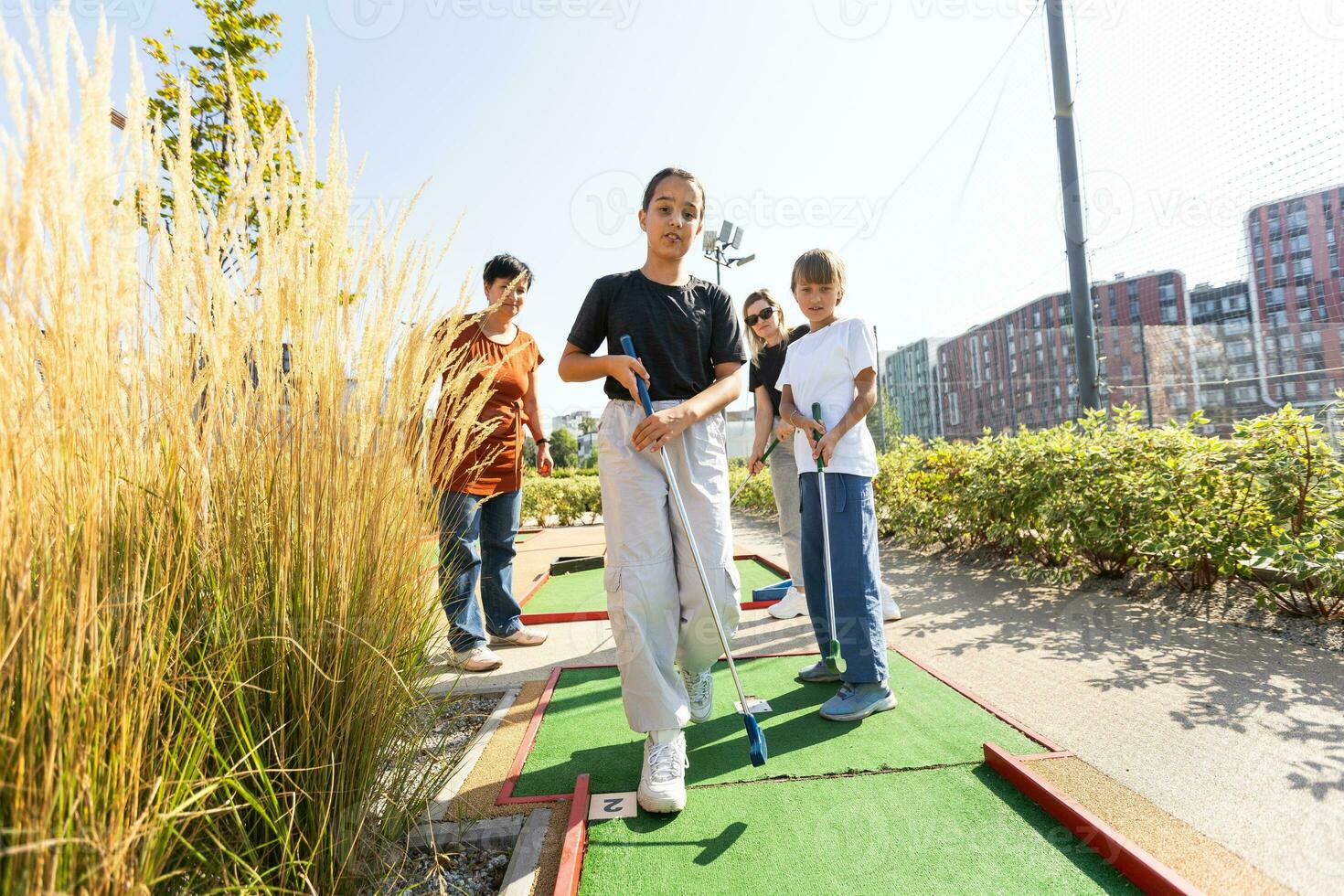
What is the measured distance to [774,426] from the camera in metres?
3.68

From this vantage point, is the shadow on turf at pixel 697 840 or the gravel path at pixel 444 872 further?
the shadow on turf at pixel 697 840

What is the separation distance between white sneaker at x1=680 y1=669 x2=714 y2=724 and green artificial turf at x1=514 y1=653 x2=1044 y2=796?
7 cm

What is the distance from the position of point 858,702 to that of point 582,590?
303 centimetres

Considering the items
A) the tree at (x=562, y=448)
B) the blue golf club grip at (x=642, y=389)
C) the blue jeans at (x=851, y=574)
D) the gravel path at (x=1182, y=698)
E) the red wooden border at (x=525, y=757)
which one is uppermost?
the tree at (x=562, y=448)

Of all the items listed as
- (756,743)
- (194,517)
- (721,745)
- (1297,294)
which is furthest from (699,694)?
(1297,294)

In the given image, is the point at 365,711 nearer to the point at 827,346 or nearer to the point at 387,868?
the point at 387,868

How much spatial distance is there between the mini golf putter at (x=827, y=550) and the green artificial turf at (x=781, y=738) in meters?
0.19

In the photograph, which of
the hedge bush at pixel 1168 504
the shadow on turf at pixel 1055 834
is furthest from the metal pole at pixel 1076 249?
the shadow on turf at pixel 1055 834

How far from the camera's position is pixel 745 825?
1622 mm

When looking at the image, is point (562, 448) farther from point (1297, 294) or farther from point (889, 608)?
point (889, 608)

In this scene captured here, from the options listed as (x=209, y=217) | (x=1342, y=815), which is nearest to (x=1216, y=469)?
(x=1342, y=815)

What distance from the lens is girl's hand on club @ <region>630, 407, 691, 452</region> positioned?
187 cm

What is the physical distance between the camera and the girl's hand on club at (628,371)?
6.25 ft

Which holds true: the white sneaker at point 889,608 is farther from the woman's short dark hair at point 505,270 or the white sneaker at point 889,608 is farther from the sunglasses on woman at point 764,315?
the woman's short dark hair at point 505,270
